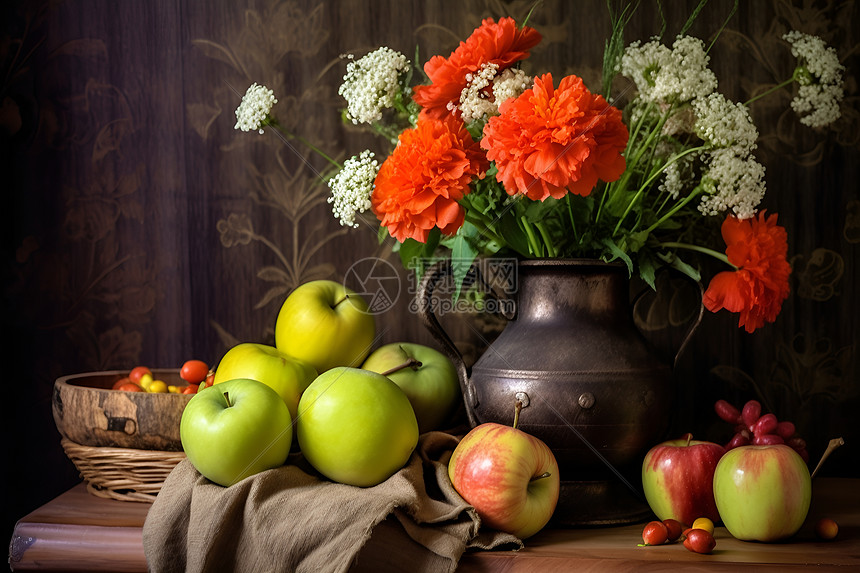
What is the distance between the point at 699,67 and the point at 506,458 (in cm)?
54

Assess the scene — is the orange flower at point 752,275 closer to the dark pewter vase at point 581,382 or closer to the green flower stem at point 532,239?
the dark pewter vase at point 581,382

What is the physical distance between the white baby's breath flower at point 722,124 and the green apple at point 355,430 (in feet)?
1.67

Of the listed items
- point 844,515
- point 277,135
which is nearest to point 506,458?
point 844,515

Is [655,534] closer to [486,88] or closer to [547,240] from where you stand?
[547,240]

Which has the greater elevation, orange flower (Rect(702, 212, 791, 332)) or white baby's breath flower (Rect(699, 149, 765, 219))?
white baby's breath flower (Rect(699, 149, 765, 219))

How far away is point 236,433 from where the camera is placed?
778 mm

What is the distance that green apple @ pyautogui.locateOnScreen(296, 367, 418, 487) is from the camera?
0.80m

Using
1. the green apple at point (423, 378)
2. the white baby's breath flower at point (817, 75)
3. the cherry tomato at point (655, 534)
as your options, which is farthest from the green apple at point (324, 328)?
the white baby's breath flower at point (817, 75)

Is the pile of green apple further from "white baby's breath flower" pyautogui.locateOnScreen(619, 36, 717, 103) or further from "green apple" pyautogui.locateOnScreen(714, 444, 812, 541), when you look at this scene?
"white baby's breath flower" pyautogui.locateOnScreen(619, 36, 717, 103)

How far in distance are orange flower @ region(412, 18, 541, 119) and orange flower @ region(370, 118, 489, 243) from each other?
2.7 inches

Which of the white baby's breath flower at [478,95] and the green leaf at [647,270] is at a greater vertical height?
the white baby's breath flower at [478,95]

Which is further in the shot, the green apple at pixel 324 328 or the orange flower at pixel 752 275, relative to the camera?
the green apple at pixel 324 328

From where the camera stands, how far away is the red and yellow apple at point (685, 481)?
32.2 inches

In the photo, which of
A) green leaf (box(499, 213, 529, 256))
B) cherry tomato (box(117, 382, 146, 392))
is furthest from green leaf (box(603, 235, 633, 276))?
cherry tomato (box(117, 382, 146, 392))
